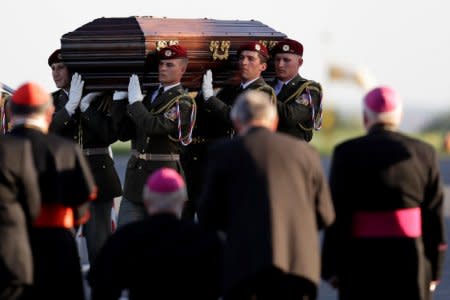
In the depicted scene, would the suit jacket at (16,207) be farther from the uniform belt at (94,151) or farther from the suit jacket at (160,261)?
the uniform belt at (94,151)

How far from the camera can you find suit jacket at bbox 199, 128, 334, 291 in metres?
6.85

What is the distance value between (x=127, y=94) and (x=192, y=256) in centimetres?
358

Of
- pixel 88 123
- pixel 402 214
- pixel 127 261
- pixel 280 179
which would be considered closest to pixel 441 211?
pixel 402 214

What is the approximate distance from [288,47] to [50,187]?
3.36 m

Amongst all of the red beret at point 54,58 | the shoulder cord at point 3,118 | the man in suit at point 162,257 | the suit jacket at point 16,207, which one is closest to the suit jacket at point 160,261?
the man in suit at point 162,257

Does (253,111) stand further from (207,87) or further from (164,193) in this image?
(207,87)

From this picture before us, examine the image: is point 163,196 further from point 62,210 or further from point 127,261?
→ point 62,210

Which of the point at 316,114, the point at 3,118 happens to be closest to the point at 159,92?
the point at 316,114

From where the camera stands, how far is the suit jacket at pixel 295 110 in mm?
10377

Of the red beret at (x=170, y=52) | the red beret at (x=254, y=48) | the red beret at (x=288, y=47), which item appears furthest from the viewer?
the red beret at (x=288, y=47)

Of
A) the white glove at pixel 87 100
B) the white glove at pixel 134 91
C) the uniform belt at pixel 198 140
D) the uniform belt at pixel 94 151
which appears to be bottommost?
the uniform belt at pixel 94 151

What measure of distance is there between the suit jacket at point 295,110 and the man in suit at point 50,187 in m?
3.09

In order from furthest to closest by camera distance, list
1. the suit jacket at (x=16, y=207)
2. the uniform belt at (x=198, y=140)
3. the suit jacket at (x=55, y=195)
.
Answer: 1. the uniform belt at (x=198, y=140)
2. the suit jacket at (x=55, y=195)
3. the suit jacket at (x=16, y=207)

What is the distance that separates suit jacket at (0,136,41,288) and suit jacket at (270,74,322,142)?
132 inches
